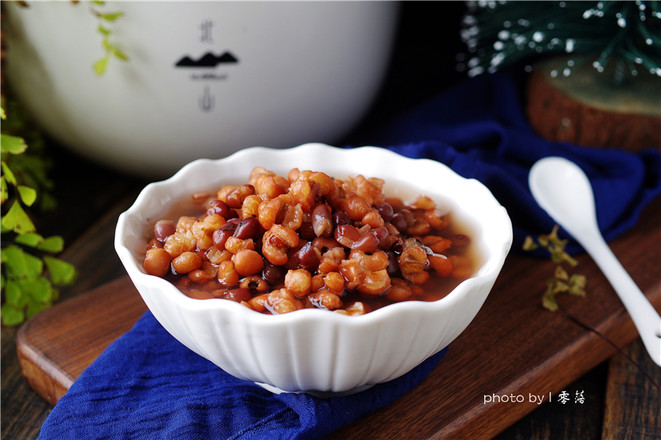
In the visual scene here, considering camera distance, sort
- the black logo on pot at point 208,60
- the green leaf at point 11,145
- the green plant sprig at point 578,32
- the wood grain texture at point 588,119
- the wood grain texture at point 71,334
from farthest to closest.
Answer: the wood grain texture at point 588,119, the green plant sprig at point 578,32, the black logo on pot at point 208,60, the green leaf at point 11,145, the wood grain texture at point 71,334

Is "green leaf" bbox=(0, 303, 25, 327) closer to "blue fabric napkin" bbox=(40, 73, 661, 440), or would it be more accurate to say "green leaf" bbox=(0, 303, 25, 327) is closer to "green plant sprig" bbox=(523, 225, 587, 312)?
"blue fabric napkin" bbox=(40, 73, 661, 440)

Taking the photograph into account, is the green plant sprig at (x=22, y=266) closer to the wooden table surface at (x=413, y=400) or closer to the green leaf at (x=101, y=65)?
the wooden table surface at (x=413, y=400)

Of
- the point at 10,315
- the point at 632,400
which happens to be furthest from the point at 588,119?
the point at 10,315

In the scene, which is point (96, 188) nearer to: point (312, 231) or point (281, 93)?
point (281, 93)

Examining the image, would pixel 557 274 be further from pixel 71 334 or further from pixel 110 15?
pixel 110 15

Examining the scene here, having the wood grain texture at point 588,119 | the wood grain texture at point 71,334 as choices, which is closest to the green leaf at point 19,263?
the wood grain texture at point 71,334

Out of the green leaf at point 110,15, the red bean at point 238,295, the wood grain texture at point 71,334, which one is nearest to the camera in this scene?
the red bean at point 238,295
